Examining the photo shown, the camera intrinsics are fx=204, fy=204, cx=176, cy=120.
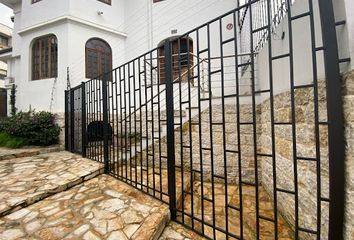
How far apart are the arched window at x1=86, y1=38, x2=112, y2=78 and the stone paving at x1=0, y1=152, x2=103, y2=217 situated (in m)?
4.35

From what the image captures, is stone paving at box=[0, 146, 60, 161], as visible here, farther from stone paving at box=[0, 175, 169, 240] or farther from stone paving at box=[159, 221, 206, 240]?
stone paving at box=[159, 221, 206, 240]

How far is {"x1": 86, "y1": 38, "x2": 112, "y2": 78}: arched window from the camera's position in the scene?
8211 millimetres

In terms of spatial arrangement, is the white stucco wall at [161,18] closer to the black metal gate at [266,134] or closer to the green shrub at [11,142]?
the black metal gate at [266,134]

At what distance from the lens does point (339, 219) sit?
1.37 meters

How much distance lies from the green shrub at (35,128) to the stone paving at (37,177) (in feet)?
5.52

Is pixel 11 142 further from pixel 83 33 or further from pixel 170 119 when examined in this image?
pixel 170 119

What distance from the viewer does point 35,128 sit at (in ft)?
22.6

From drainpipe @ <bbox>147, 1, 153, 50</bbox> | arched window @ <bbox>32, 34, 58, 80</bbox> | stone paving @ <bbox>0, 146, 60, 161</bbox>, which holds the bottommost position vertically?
stone paving @ <bbox>0, 146, 60, 161</bbox>

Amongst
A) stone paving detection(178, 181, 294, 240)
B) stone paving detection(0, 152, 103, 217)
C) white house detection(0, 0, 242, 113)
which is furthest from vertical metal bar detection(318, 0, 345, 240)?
white house detection(0, 0, 242, 113)

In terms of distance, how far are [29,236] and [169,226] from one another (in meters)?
1.47

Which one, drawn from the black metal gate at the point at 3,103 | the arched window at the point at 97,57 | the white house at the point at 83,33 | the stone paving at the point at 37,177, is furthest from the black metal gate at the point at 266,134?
the black metal gate at the point at 3,103

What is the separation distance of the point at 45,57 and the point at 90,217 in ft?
26.4

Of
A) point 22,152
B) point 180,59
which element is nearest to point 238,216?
point 180,59

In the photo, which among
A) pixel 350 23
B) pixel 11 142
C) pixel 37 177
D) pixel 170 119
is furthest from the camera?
pixel 11 142
